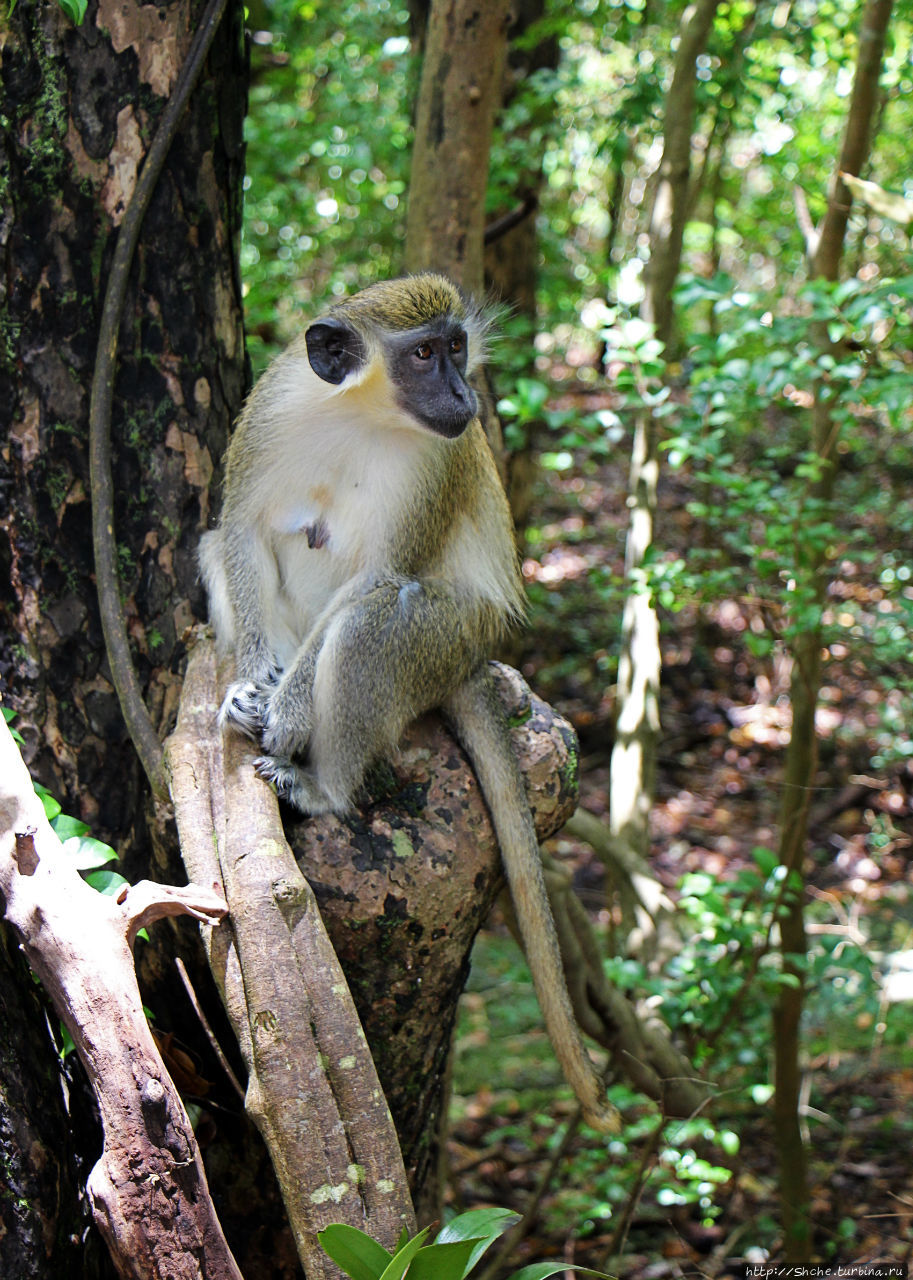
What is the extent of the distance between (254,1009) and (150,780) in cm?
70

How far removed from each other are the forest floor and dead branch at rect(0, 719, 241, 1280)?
1.60 m

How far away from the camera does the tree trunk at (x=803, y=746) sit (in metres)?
3.87

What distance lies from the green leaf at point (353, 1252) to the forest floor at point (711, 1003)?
4.43ft

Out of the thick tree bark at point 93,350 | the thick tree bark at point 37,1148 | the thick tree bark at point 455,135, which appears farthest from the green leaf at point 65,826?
the thick tree bark at point 455,135

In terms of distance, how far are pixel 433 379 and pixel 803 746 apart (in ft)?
7.12

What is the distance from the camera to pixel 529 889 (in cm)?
266

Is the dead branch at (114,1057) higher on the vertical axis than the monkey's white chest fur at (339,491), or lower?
lower

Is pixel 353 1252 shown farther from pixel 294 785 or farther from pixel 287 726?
pixel 287 726

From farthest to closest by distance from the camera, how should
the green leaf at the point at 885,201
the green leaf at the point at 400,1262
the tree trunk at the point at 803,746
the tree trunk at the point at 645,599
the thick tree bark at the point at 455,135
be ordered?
the tree trunk at the point at 645,599 → the tree trunk at the point at 803,746 → the thick tree bark at the point at 455,135 → the green leaf at the point at 885,201 → the green leaf at the point at 400,1262

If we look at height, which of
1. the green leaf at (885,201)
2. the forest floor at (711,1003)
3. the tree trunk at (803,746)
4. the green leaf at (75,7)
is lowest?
the forest floor at (711,1003)

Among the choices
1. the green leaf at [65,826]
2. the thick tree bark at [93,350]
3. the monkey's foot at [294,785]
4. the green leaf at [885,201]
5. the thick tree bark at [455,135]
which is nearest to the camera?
the green leaf at [65,826]

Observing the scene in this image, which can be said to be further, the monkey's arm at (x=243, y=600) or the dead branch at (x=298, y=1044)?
the monkey's arm at (x=243, y=600)

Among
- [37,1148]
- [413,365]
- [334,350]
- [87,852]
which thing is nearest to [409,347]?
[413,365]

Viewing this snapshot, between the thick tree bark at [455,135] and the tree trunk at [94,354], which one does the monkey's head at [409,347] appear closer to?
the tree trunk at [94,354]
